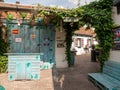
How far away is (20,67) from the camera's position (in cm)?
821

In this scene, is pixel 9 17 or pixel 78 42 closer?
pixel 9 17

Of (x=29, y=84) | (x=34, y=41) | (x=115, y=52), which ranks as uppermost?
(x=34, y=41)

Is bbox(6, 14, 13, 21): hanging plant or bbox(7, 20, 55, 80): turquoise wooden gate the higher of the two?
bbox(6, 14, 13, 21): hanging plant

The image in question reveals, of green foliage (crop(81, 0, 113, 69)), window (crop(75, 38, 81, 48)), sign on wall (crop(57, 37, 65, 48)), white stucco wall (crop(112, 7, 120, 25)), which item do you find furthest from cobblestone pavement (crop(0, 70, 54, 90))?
window (crop(75, 38, 81, 48))

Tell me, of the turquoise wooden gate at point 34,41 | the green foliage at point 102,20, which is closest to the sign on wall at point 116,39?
the green foliage at point 102,20

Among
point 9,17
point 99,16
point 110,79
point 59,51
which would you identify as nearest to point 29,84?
point 110,79

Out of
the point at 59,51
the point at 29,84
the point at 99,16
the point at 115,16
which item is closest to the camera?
the point at 29,84

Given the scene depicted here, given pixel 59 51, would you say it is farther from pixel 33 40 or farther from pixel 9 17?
pixel 9 17

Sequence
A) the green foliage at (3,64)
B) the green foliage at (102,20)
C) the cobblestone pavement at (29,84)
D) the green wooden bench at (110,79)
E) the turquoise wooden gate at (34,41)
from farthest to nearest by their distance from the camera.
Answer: the turquoise wooden gate at (34,41) → the green foliage at (3,64) → the green foliage at (102,20) → the cobblestone pavement at (29,84) → the green wooden bench at (110,79)

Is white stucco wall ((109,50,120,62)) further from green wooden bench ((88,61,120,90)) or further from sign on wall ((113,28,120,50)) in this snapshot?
green wooden bench ((88,61,120,90))

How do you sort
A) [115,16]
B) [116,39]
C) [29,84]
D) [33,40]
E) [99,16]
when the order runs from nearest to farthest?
[29,84]
[116,39]
[115,16]
[99,16]
[33,40]

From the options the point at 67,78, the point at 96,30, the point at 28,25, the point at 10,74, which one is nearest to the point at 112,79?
the point at 67,78

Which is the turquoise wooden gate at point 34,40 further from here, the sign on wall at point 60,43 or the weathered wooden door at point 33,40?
the sign on wall at point 60,43

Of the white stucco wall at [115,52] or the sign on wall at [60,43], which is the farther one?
the sign on wall at [60,43]
